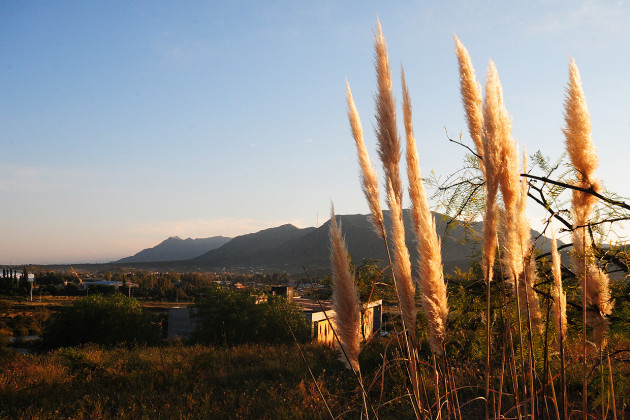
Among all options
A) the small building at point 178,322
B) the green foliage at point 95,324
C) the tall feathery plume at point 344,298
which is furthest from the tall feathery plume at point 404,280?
the small building at point 178,322

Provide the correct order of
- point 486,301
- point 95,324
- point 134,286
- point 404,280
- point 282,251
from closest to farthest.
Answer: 1. point 404,280
2. point 486,301
3. point 95,324
4. point 134,286
5. point 282,251

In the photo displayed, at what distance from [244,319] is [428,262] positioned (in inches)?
550

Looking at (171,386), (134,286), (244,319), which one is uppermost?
(171,386)

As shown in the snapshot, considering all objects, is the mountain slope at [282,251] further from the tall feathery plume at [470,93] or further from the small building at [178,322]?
the tall feathery plume at [470,93]

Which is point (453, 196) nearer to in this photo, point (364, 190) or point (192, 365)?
point (364, 190)

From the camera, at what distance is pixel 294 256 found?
10356 cm

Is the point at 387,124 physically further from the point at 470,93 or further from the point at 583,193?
the point at 583,193

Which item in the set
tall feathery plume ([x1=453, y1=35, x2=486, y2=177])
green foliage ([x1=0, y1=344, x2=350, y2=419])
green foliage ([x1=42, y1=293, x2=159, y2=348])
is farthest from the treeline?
tall feathery plume ([x1=453, y1=35, x2=486, y2=177])

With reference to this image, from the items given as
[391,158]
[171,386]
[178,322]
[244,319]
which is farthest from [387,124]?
[178,322]

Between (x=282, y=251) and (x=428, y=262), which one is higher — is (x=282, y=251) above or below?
below

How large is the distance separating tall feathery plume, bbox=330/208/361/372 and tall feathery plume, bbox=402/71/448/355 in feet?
0.92

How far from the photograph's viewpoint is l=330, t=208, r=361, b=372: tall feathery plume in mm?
1718

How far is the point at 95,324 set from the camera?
1681cm

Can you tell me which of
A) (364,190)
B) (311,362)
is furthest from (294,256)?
(364,190)
